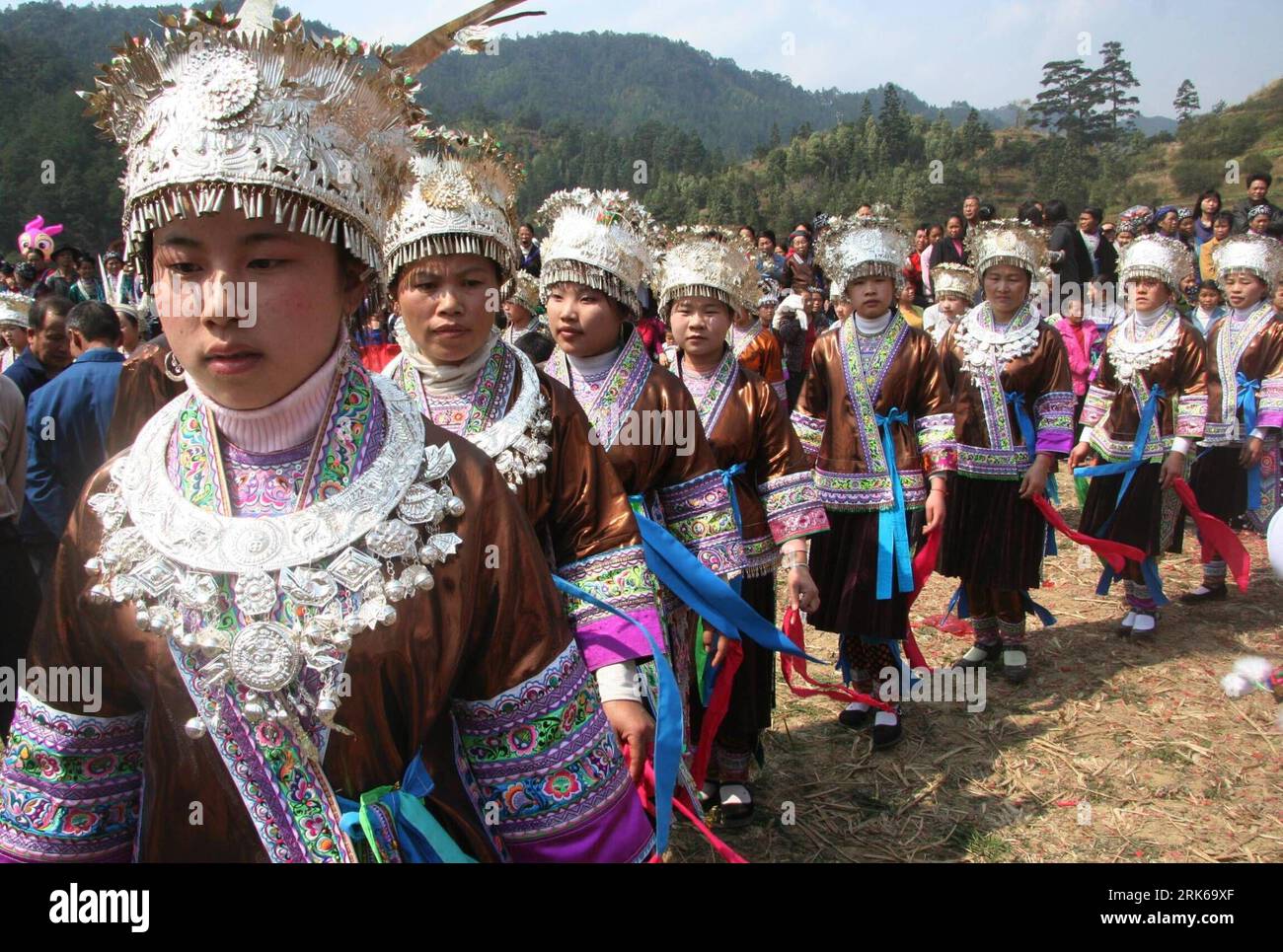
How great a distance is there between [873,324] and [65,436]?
377 centimetres

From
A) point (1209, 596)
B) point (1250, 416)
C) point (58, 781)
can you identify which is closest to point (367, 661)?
point (58, 781)

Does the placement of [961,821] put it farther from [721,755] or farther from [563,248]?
[563,248]

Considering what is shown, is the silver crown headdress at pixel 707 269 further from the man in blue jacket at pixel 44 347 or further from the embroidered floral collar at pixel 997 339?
the man in blue jacket at pixel 44 347

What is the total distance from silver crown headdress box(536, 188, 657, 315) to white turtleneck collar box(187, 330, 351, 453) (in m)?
1.75

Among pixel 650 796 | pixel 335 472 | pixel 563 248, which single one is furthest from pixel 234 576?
pixel 563 248

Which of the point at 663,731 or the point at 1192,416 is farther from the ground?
the point at 1192,416

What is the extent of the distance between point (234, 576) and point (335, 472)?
205mm

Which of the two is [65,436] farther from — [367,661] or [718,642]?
[367,661]

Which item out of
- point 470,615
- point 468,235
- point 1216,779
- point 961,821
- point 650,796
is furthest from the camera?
point 1216,779

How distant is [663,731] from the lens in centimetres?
206

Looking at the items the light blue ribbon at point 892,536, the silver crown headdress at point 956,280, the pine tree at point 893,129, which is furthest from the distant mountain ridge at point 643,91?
the light blue ribbon at point 892,536

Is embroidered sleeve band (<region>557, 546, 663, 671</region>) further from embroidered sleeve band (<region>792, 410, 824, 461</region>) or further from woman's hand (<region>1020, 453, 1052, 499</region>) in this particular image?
woman's hand (<region>1020, 453, 1052, 499</region>)

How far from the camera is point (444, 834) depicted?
1553mm

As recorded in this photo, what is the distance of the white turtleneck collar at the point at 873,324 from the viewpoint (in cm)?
476
